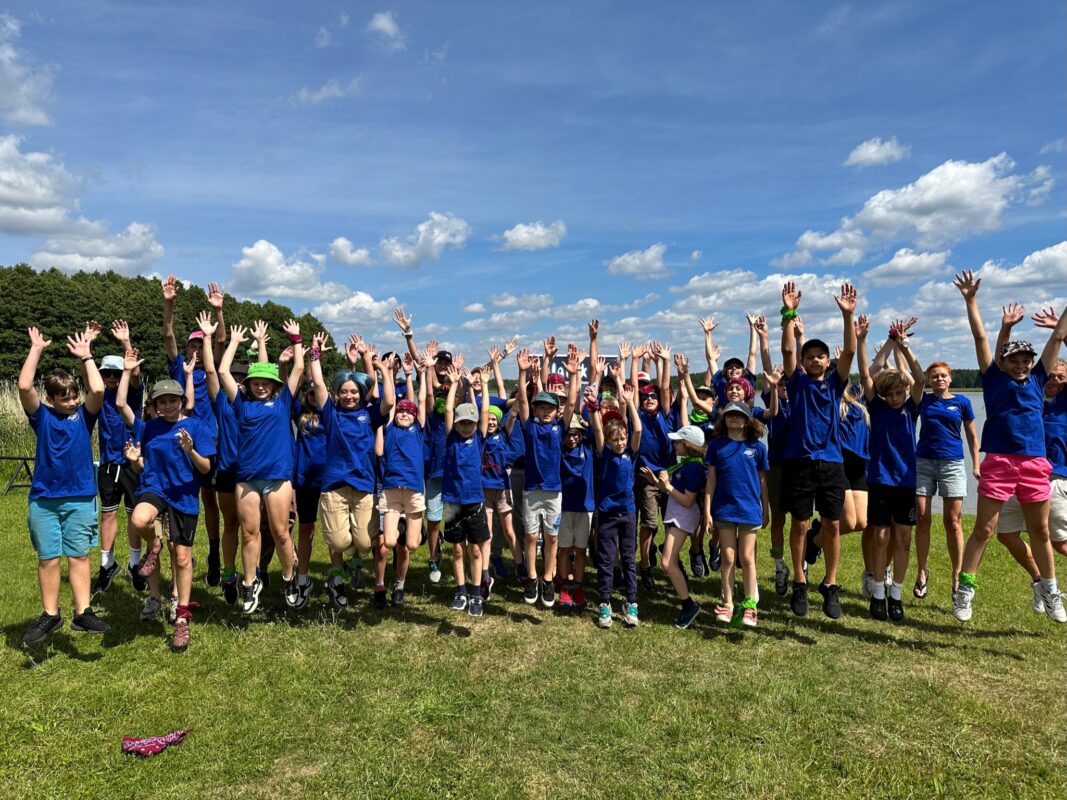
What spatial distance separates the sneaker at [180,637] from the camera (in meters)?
5.38

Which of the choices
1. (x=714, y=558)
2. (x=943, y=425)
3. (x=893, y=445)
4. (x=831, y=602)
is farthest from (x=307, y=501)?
(x=943, y=425)

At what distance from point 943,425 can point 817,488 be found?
165 cm

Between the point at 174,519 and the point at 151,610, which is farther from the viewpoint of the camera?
the point at 151,610

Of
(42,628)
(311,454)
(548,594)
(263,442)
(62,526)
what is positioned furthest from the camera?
(548,594)

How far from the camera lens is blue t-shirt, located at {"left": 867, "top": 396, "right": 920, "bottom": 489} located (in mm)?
6281

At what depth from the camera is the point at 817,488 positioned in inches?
243

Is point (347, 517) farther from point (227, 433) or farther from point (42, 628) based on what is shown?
point (42, 628)

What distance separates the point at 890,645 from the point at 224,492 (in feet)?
21.7

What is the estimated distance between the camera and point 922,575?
6.95 meters

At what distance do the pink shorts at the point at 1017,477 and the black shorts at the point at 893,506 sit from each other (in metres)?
0.62

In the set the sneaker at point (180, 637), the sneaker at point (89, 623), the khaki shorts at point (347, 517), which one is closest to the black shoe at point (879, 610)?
the khaki shorts at point (347, 517)

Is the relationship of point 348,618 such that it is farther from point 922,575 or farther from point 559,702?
point 922,575

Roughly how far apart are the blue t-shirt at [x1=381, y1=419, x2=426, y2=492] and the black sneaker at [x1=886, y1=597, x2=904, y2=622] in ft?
15.9

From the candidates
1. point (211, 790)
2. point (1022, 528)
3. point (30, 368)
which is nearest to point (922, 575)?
point (1022, 528)
